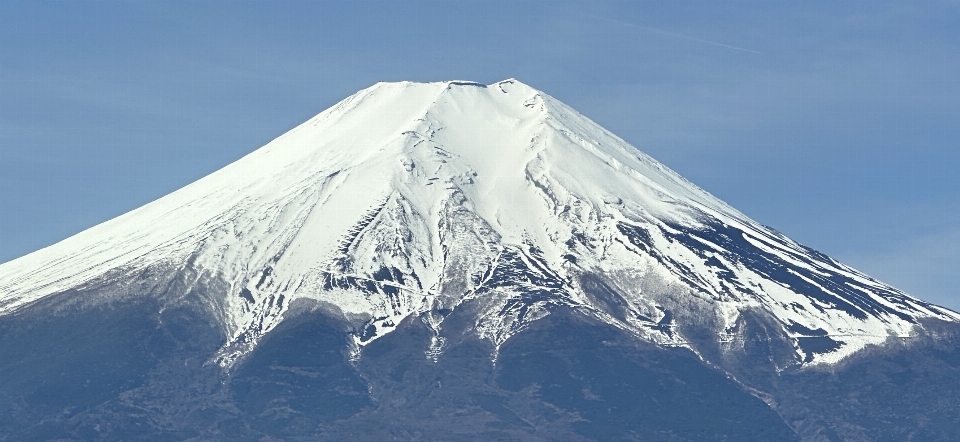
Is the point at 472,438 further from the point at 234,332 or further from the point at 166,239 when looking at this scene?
the point at 166,239

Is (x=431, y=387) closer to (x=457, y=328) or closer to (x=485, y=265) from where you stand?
(x=457, y=328)

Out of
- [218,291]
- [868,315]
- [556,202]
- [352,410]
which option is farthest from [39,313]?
[868,315]

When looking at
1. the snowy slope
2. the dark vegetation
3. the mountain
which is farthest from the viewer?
the snowy slope

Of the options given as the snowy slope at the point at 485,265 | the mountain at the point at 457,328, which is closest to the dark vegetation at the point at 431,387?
the mountain at the point at 457,328

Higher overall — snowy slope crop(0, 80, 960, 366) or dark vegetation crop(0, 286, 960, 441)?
snowy slope crop(0, 80, 960, 366)

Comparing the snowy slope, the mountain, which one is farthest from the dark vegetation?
the snowy slope

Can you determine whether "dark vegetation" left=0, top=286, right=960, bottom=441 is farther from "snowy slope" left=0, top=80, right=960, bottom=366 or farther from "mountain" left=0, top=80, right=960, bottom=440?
"snowy slope" left=0, top=80, right=960, bottom=366
